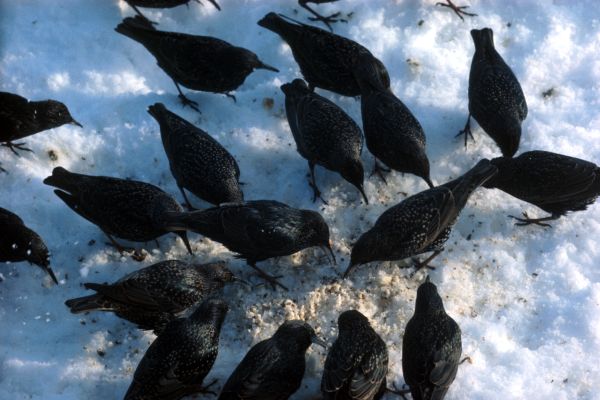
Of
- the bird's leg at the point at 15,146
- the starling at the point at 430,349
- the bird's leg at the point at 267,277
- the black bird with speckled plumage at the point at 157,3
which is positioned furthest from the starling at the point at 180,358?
the black bird with speckled plumage at the point at 157,3

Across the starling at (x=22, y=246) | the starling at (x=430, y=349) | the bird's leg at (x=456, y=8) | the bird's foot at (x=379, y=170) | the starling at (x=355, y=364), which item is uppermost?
the bird's leg at (x=456, y=8)

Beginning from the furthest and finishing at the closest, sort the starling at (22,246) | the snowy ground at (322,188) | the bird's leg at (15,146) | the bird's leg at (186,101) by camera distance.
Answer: the bird's leg at (186,101) → the bird's leg at (15,146) → the starling at (22,246) → the snowy ground at (322,188)

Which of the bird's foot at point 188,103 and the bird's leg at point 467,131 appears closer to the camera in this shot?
the bird's leg at point 467,131

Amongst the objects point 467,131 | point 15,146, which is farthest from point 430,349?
point 15,146

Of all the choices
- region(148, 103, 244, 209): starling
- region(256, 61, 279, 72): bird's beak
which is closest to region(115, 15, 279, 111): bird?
region(256, 61, 279, 72): bird's beak

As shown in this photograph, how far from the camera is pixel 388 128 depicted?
5789mm

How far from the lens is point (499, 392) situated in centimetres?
509

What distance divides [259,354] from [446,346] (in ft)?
4.66

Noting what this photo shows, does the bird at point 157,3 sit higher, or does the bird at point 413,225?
the bird at point 157,3

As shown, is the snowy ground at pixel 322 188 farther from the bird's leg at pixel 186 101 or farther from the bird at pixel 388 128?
the bird at pixel 388 128

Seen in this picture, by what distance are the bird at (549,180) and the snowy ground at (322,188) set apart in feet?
1.00

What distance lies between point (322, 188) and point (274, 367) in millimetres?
1876

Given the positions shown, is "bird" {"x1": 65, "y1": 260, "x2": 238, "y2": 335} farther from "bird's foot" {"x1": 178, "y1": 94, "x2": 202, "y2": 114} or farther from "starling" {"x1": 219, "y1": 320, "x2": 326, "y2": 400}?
"bird's foot" {"x1": 178, "y1": 94, "x2": 202, "y2": 114}

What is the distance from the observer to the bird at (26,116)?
19.5ft
